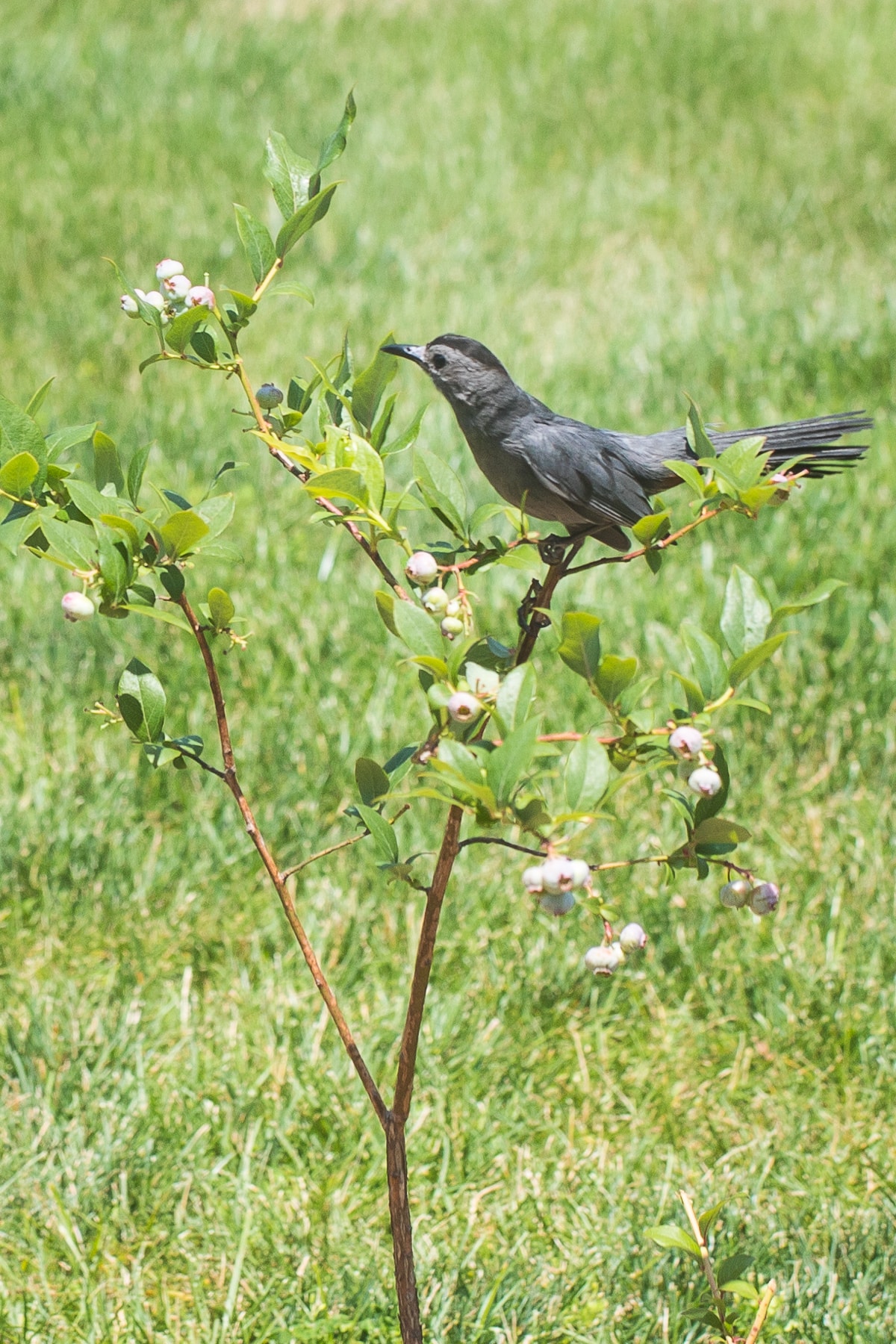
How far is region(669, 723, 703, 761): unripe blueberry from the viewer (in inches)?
47.7

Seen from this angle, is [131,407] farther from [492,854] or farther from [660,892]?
[660,892]

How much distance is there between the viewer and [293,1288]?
2.07 meters

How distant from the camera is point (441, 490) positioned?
4.82 ft

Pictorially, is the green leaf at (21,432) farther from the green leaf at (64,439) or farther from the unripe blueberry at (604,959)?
the unripe blueberry at (604,959)

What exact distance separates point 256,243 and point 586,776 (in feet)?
2.23

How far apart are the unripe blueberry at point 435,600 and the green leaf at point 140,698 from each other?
1.05ft

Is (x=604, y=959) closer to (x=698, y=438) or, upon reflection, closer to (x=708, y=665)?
(x=708, y=665)

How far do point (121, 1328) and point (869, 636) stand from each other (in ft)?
8.14

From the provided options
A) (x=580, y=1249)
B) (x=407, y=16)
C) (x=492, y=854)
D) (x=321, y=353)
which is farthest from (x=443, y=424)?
(x=407, y=16)

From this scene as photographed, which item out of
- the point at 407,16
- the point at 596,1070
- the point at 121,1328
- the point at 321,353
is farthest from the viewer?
the point at 407,16

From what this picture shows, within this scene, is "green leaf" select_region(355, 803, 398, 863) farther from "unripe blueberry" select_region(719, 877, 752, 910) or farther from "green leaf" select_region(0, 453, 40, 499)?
"green leaf" select_region(0, 453, 40, 499)

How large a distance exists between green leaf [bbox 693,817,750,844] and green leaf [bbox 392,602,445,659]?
12.0 inches

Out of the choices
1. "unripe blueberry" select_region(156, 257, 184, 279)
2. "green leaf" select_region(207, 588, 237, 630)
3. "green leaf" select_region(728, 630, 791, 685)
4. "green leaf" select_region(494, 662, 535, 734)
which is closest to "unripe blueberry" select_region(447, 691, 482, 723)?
"green leaf" select_region(494, 662, 535, 734)

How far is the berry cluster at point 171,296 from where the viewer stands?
143cm
